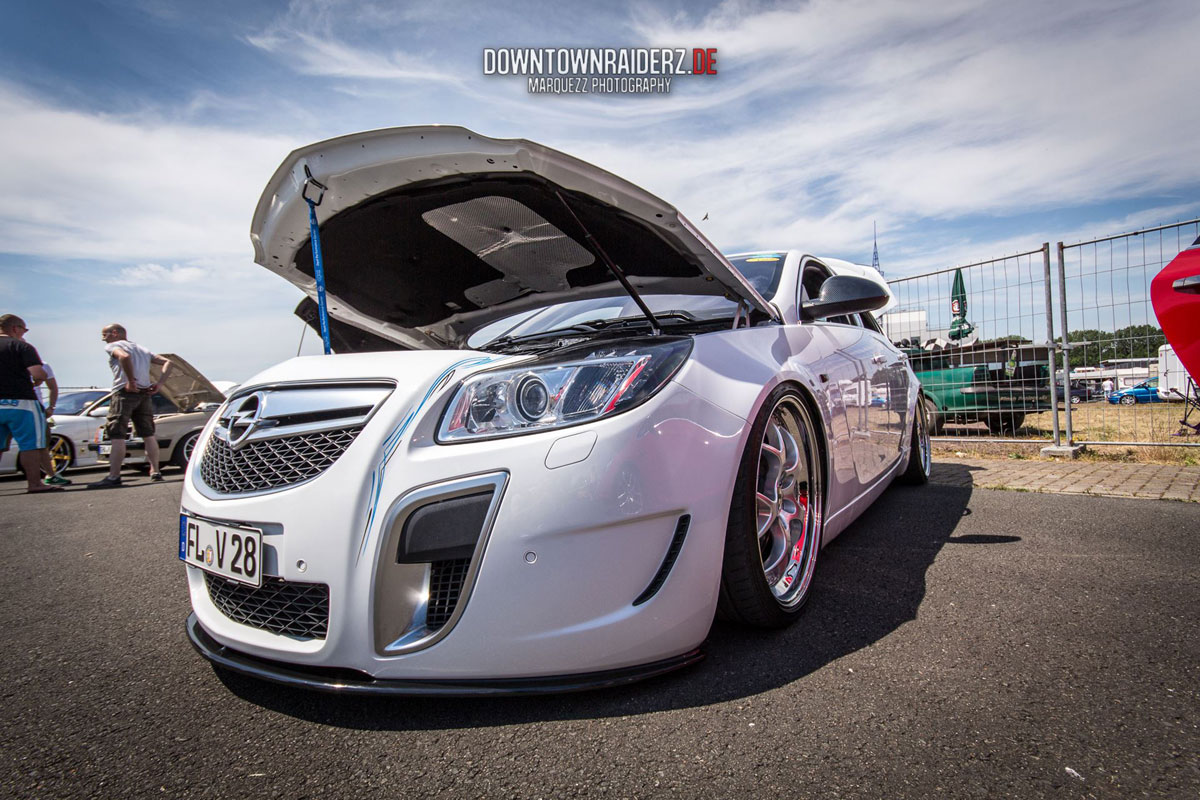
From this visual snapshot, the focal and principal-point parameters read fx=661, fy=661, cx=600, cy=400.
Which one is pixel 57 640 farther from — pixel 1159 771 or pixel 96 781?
pixel 1159 771

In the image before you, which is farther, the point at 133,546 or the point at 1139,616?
the point at 133,546

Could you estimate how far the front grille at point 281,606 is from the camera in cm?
147

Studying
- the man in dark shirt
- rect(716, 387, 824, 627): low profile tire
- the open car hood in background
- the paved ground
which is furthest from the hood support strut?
the open car hood in background

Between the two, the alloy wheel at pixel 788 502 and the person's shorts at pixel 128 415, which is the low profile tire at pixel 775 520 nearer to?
the alloy wheel at pixel 788 502

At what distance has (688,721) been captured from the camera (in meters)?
1.41

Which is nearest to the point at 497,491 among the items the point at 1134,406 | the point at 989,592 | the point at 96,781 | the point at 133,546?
the point at 96,781

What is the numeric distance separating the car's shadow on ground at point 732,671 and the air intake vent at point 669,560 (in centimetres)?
23

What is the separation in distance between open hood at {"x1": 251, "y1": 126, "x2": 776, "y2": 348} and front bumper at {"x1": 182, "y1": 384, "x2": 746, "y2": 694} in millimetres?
779

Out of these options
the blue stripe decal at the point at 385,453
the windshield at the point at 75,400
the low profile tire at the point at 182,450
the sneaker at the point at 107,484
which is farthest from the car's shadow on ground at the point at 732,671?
the windshield at the point at 75,400

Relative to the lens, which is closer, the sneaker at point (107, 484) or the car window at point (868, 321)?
the car window at point (868, 321)

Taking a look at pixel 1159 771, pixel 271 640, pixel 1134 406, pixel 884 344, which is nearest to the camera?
pixel 1159 771

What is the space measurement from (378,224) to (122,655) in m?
1.54

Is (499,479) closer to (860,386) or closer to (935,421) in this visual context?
(860,386)

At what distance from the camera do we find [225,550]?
5.33 feet
